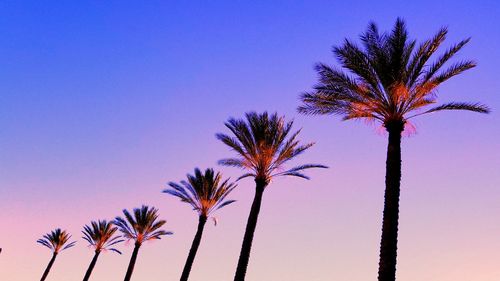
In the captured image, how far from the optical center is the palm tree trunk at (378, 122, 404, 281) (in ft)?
37.6

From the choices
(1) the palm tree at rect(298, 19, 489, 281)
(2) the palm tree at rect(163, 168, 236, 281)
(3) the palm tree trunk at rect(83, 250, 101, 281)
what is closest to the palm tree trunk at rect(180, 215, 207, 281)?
(2) the palm tree at rect(163, 168, 236, 281)

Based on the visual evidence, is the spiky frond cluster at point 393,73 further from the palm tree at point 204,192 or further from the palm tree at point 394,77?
the palm tree at point 204,192

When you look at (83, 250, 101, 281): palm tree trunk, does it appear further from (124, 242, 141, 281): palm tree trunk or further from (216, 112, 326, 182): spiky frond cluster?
(216, 112, 326, 182): spiky frond cluster

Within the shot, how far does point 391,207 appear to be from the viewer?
1224cm

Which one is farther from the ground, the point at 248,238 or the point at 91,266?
the point at 91,266

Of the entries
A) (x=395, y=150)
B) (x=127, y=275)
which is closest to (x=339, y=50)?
(x=395, y=150)

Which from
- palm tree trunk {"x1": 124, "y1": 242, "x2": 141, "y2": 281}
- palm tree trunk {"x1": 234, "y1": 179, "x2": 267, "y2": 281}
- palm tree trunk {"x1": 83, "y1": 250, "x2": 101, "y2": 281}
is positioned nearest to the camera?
palm tree trunk {"x1": 234, "y1": 179, "x2": 267, "y2": 281}

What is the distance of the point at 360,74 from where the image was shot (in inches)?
556

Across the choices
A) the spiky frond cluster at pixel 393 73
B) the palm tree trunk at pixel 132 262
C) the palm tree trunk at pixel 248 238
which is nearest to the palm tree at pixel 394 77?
the spiky frond cluster at pixel 393 73

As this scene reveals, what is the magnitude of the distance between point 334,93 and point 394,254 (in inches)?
236

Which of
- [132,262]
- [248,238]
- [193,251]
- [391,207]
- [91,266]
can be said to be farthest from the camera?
[91,266]

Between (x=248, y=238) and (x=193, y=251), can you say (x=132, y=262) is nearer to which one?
(x=193, y=251)

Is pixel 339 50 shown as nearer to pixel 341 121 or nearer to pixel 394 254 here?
pixel 341 121

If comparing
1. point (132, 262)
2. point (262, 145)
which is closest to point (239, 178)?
point (262, 145)
